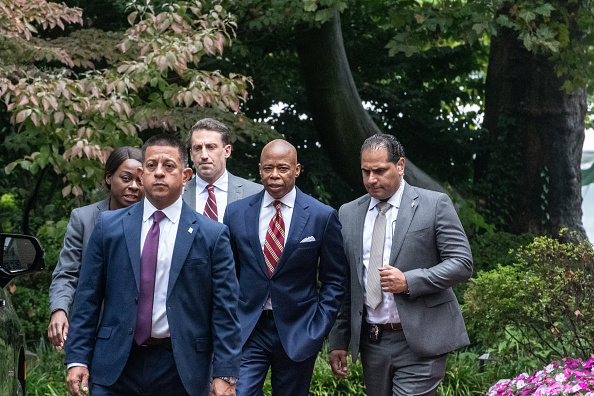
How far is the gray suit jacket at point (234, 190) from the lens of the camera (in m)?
5.94

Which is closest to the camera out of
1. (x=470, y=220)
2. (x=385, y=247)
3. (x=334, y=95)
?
(x=385, y=247)

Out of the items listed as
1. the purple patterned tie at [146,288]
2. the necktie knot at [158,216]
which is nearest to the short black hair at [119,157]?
the necktie knot at [158,216]

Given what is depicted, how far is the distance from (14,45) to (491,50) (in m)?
9.49

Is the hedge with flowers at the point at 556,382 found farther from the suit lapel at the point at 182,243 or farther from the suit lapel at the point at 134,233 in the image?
the suit lapel at the point at 134,233

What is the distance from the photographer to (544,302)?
281 inches

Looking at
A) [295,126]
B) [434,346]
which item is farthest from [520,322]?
[295,126]

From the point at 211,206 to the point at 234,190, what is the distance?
0.21 metres

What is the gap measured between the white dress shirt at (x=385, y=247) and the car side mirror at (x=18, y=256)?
6.86 feet

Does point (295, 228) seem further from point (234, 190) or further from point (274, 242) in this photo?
point (234, 190)

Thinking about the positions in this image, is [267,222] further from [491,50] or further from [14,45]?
[491,50]

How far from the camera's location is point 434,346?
16.6 feet

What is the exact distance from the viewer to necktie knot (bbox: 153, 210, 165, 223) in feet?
13.7

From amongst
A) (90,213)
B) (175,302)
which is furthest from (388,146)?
(90,213)

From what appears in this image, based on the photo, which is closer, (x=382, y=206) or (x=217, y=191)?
(x=382, y=206)
